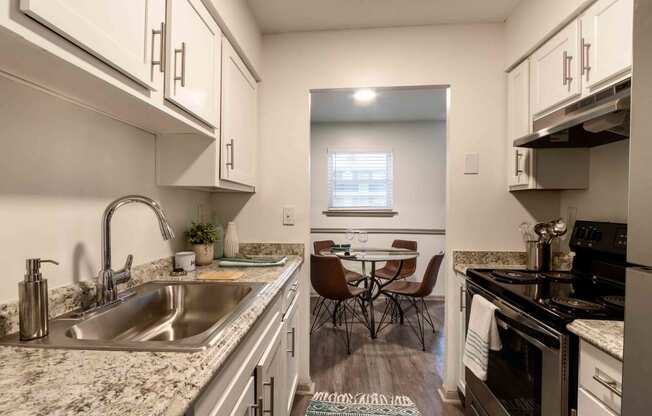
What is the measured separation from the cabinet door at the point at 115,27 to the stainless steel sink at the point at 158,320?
689 millimetres

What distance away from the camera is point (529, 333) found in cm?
121

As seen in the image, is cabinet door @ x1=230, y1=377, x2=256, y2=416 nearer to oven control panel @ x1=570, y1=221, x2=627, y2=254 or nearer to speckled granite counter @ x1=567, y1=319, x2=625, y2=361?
speckled granite counter @ x1=567, y1=319, x2=625, y2=361

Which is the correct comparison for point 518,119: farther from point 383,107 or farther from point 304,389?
point 304,389

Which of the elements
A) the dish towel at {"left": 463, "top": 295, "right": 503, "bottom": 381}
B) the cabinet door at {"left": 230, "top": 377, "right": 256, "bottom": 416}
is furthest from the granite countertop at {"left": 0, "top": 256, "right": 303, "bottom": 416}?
the dish towel at {"left": 463, "top": 295, "right": 503, "bottom": 381}

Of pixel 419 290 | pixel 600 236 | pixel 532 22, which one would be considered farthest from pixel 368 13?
pixel 419 290

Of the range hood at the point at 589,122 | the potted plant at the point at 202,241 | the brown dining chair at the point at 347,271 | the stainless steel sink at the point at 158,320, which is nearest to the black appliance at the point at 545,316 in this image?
the range hood at the point at 589,122

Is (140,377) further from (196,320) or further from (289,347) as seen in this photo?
(289,347)

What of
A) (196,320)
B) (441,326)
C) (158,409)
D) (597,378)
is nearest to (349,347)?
(441,326)

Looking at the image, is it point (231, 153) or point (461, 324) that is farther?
point (461, 324)

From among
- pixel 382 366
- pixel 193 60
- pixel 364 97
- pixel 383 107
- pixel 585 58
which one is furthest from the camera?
pixel 383 107

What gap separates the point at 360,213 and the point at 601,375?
11.3 ft

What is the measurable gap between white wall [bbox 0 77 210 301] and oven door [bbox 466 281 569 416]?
5.37 ft

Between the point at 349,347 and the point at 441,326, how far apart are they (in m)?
1.15

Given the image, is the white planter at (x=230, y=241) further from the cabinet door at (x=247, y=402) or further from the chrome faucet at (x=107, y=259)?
the cabinet door at (x=247, y=402)
